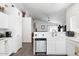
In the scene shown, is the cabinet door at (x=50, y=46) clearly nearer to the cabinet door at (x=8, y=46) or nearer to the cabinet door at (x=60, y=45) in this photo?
the cabinet door at (x=60, y=45)

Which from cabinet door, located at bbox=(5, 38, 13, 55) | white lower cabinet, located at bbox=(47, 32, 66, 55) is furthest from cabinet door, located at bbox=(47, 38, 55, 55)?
cabinet door, located at bbox=(5, 38, 13, 55)

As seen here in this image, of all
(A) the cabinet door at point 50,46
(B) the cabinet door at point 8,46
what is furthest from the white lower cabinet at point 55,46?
(B) the cabinet door at point 8,46

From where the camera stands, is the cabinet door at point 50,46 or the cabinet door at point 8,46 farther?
the cabinet door at point 50,46

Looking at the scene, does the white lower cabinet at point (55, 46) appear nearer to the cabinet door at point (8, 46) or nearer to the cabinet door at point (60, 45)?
the cabinet door at point (60, 45)

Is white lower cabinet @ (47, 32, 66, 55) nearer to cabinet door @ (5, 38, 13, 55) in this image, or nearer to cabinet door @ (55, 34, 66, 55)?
cabinet door @ (55, 34, 66, 55)

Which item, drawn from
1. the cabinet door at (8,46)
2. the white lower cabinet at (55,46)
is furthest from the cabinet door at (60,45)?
the cabinet door at (8,46)

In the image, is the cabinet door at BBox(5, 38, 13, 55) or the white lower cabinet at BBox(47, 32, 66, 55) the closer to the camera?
the cabinet door at BBox(5, 38, 13, 55)

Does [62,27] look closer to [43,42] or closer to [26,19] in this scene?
[43,42]

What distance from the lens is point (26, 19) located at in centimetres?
712

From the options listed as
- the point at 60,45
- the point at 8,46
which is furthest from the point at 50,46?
the point at 8,46

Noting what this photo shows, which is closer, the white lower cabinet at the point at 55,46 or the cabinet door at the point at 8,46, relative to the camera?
the cabinet door at the point at 8,46

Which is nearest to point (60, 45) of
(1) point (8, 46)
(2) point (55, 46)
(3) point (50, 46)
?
(2) point (55, 46)

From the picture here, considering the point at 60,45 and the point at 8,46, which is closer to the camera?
the point at 8,46

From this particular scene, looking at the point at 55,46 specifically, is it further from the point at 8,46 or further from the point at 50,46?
the point at 8,46
